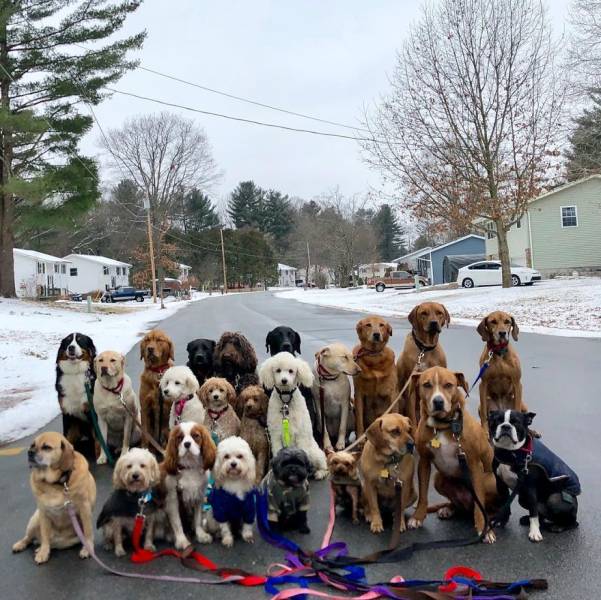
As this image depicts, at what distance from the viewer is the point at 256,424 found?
5156 mm

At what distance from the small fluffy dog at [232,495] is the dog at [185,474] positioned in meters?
0.08

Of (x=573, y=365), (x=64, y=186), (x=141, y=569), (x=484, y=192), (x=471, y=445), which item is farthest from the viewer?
(x=484, y=192)

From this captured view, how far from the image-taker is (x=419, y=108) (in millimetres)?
29500

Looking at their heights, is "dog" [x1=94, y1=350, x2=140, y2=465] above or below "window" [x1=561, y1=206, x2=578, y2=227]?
below

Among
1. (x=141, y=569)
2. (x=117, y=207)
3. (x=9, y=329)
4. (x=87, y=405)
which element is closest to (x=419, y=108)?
(x=9, y=329)

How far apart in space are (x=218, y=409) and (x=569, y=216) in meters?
39.6

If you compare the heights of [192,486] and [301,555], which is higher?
[192,486]

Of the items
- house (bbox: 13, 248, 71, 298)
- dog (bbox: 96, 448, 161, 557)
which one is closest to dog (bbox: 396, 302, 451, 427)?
dog (bbox: 96, 448, 161, 557)

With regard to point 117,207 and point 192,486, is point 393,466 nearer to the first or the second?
point 192,486

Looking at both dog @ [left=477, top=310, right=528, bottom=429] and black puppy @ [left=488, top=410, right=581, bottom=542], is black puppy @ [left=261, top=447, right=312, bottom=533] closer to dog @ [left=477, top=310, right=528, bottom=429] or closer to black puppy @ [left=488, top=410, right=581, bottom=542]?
black puppy @ [left=488, top=410, right=581, bottom=542]

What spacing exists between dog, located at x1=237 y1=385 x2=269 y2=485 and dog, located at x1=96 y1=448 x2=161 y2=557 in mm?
1162

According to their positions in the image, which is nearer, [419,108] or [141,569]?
[141,569]

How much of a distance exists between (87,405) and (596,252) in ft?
131

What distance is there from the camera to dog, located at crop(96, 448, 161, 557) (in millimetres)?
3881
